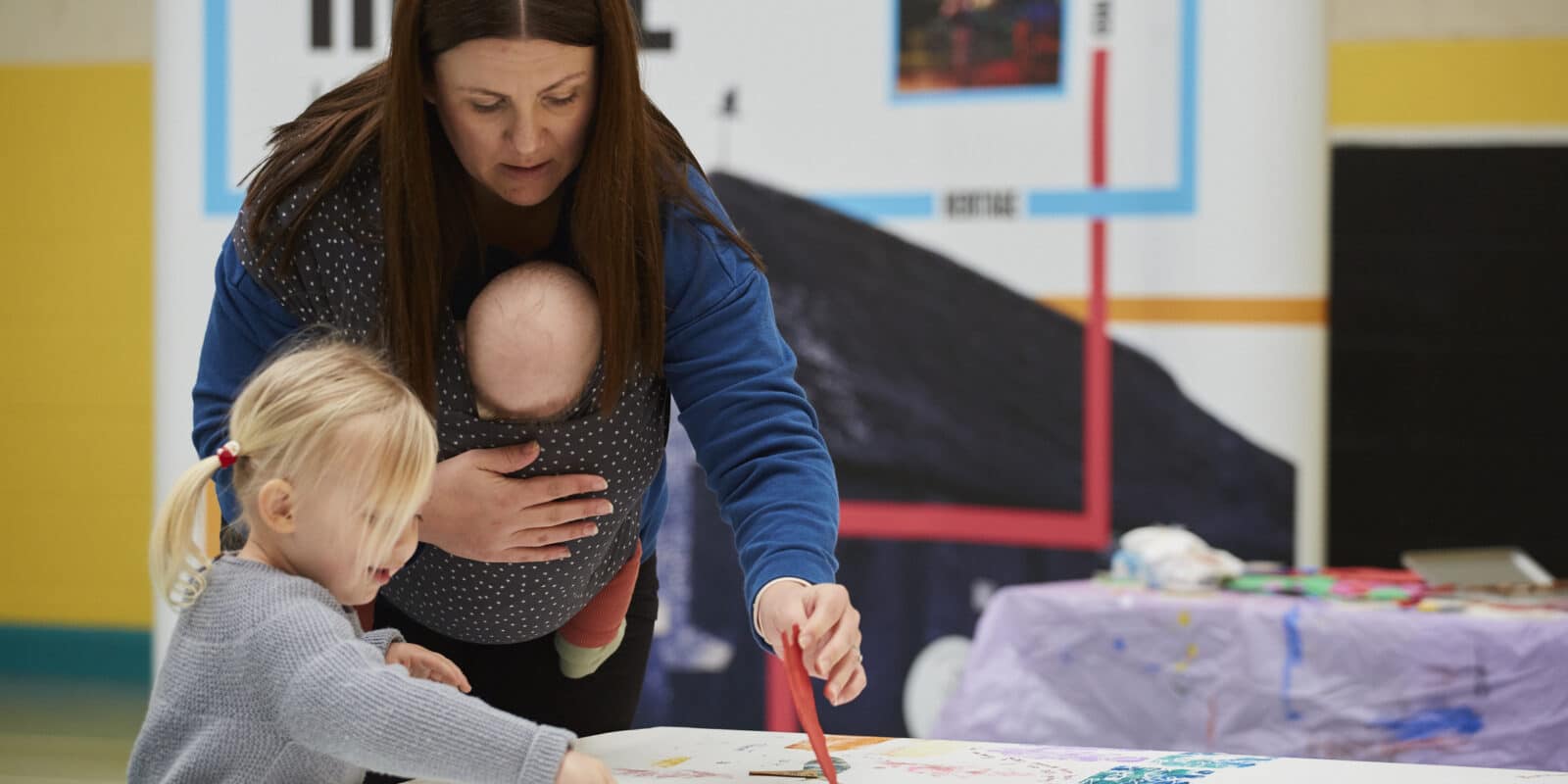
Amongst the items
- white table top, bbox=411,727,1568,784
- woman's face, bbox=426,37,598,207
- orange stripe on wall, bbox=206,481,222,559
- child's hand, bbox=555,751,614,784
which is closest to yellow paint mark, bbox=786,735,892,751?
white table top, bbox=411,727,1568,784

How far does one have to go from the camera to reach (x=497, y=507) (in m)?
1.13

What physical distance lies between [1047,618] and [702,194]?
56.5 inches

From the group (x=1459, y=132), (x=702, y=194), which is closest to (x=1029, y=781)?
(x=702, y=194)

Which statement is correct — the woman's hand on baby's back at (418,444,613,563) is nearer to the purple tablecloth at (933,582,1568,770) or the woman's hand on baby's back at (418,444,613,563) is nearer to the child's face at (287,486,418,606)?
the child's face at (287,486,418,606)

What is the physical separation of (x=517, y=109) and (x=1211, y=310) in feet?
6.29

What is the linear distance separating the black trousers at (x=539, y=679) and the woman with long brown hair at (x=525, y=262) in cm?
7

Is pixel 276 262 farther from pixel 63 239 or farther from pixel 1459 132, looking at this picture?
pixel 63 239

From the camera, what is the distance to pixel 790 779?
110 cm

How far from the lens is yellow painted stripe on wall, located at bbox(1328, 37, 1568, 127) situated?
3545 millimetres

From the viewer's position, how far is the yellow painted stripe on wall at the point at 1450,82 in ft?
11.6

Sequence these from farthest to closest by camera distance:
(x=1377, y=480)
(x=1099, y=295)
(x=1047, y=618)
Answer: (x=1377, y=480) < (x=1099, y=295) < (x=1047, y=618)

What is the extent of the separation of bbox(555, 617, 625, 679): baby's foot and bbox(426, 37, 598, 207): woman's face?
1.31 feet

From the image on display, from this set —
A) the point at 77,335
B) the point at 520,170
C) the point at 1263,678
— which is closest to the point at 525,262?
the point at 520,170

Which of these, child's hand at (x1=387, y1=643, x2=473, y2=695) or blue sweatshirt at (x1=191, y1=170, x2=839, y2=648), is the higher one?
blue sweatshirt at (x1=191, y1=170, x2=839, y2=648)
